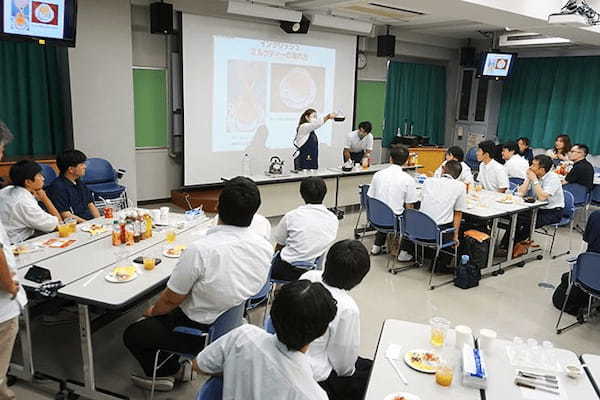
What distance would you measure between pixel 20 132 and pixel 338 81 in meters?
5.07

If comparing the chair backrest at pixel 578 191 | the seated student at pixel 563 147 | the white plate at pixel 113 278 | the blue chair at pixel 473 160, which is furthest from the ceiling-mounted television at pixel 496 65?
the white plate at pixel 113 278

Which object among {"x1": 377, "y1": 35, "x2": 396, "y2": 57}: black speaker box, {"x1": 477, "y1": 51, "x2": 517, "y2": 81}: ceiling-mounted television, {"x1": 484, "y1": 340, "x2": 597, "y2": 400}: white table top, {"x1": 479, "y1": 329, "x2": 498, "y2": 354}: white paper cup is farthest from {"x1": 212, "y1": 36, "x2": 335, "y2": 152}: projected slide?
{"x1": 484, "y1": 340, "x2": 597, "y2": 400}: white table top

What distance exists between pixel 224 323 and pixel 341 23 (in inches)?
250

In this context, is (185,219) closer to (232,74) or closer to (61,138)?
(61,138)

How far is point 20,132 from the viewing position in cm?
594

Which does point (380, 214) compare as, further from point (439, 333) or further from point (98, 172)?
point (98, 172)

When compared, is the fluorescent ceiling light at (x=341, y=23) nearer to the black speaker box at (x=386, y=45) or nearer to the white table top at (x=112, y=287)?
the black speaker box at (x=386, y=45)

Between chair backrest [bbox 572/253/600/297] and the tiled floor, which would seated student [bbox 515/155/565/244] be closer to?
the tiled floor

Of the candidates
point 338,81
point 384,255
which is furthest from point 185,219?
point 338,81

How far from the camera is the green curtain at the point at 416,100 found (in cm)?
991

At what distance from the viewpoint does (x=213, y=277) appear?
2246mm

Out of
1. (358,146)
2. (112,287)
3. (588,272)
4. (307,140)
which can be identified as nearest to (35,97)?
(307,140)

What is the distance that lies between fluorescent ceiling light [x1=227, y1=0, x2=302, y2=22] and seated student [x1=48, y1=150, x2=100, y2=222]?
3.39 m

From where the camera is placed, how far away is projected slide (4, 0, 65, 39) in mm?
4176
